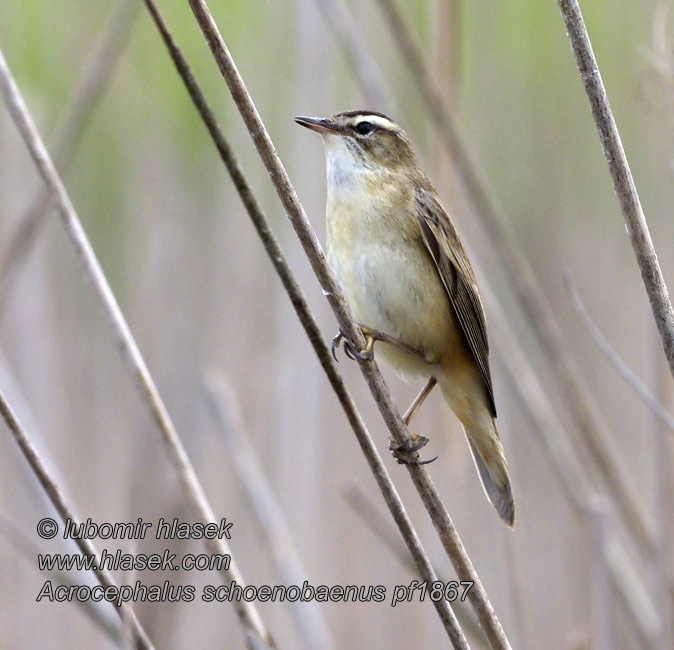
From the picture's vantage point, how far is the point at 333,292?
5.90 feet

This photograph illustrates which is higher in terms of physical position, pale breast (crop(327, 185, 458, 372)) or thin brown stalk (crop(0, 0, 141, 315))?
thin brown stalk (crop(0, 0, 141, 315))

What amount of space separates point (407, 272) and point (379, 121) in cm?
52

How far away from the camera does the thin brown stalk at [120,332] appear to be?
1.98 metres

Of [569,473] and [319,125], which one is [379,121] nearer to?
[319,125]

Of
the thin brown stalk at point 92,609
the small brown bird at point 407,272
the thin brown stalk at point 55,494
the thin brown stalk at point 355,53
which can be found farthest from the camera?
the thin brown stalk at point 355,53

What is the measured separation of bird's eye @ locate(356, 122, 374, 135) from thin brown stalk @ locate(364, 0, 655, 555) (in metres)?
0.18

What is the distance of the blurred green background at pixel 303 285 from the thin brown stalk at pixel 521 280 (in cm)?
9

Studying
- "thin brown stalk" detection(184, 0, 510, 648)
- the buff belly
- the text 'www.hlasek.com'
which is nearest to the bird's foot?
"thin brown stalk" detection(184, 0, 510, 648)

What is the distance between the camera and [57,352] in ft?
12.3

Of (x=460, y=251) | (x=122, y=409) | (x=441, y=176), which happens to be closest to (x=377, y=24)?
(x=441, y=176)

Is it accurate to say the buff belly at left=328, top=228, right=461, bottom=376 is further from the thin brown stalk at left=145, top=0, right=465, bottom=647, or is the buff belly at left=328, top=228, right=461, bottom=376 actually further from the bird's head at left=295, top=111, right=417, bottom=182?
the thin brown stalk at left=145, top=0, right=465, bottom=647

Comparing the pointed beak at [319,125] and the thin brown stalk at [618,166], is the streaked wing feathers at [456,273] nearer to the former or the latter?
the pointed beak at [319,125]

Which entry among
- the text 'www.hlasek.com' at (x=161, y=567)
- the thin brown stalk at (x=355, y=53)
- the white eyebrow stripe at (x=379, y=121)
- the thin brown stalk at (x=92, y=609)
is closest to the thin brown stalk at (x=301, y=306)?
the text 'www.hlasek.com' at (x=161, y=567)

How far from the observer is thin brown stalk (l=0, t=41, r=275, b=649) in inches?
78.0
